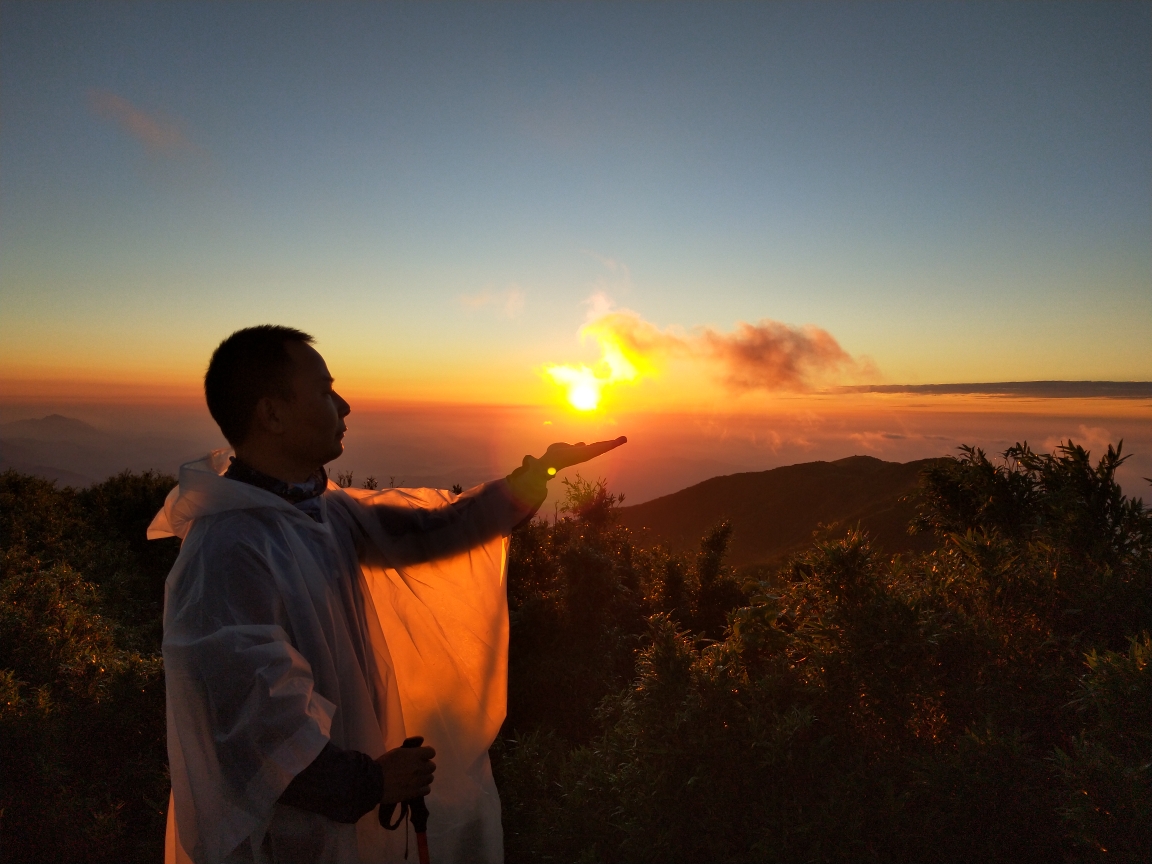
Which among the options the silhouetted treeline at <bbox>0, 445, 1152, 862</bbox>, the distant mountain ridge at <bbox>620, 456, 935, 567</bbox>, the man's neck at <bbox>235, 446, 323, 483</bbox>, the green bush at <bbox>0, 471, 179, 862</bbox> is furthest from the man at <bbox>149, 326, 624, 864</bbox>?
the distant mountain ridge at <bbox>620, 456, 935, 567</bbox>

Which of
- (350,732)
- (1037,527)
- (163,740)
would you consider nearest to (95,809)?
→ (163,740)

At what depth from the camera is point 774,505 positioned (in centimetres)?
1365

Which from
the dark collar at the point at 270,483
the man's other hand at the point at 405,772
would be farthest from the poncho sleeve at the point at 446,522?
the man's other hand at the point at 405,772

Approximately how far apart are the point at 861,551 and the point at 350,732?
2.38 meters

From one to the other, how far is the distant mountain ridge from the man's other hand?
454cm

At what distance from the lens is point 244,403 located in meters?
2.64

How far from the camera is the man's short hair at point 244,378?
2.64m

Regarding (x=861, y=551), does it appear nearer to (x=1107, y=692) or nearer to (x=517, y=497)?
(x=1107, y=692)

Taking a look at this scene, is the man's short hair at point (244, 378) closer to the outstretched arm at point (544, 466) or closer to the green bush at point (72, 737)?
the outstretched arm at point (544, 466)

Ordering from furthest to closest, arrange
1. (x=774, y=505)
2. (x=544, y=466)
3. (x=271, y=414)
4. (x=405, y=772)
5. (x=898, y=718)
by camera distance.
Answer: (x=774, y=505) < (x=544, y=466) < (x=898, y=718) < (x=271, y=414) < (x=405, y=772)

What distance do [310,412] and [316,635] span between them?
83 centimetres

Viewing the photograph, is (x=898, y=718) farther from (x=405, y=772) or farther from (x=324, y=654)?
(x=324, y=654)

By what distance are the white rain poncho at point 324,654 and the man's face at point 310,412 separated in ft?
0.76

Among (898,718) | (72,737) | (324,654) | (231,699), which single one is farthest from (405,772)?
(72,737)
